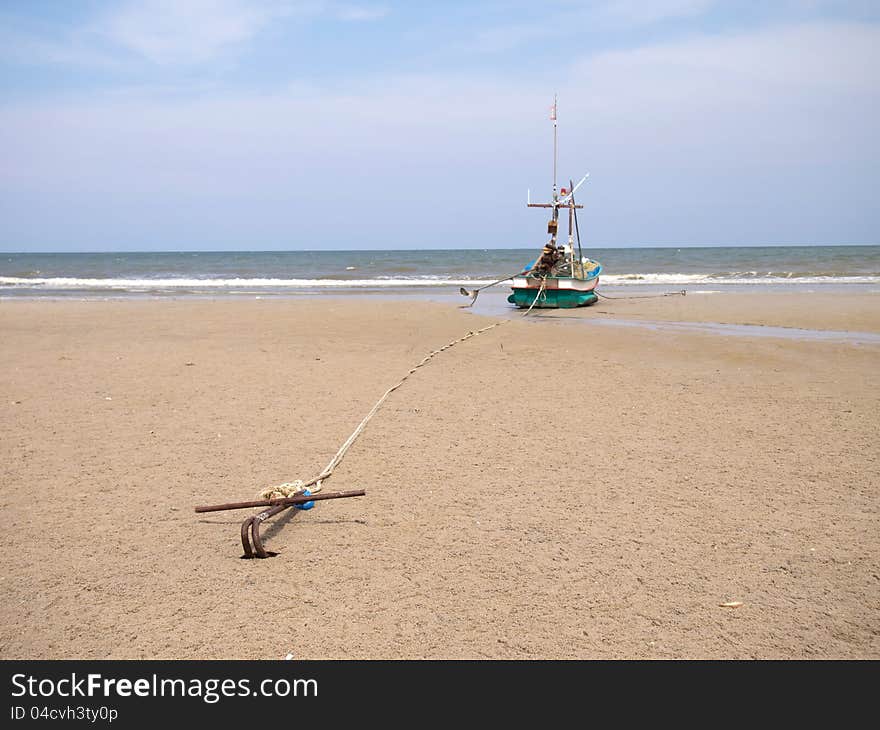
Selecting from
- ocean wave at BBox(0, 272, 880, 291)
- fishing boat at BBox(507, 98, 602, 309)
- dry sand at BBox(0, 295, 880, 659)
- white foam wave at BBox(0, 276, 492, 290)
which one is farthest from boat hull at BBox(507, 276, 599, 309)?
white foam wave at BBox(0, 276, 492, 290)

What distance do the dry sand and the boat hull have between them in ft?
36.7

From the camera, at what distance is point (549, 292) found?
805 inches

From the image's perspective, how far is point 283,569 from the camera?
11.9ft

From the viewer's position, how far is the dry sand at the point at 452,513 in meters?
3.04

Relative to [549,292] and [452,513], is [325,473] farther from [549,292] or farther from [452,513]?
[549,292]

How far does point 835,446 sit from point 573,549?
3057 mm

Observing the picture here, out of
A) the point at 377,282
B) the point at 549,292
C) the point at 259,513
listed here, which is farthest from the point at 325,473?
the point at 377,282

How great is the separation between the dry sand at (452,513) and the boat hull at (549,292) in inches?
441

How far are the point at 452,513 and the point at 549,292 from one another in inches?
656

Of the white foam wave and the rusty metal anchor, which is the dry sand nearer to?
the rusty metal anchor

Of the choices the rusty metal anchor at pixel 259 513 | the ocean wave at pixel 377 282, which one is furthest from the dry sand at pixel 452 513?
the ocean wave at pixel 377 282

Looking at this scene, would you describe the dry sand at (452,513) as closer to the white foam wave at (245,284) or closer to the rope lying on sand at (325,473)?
the rope lying on sand at (325,473)

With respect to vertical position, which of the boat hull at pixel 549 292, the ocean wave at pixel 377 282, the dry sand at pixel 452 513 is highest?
the ocean wave at pixel 377 282
